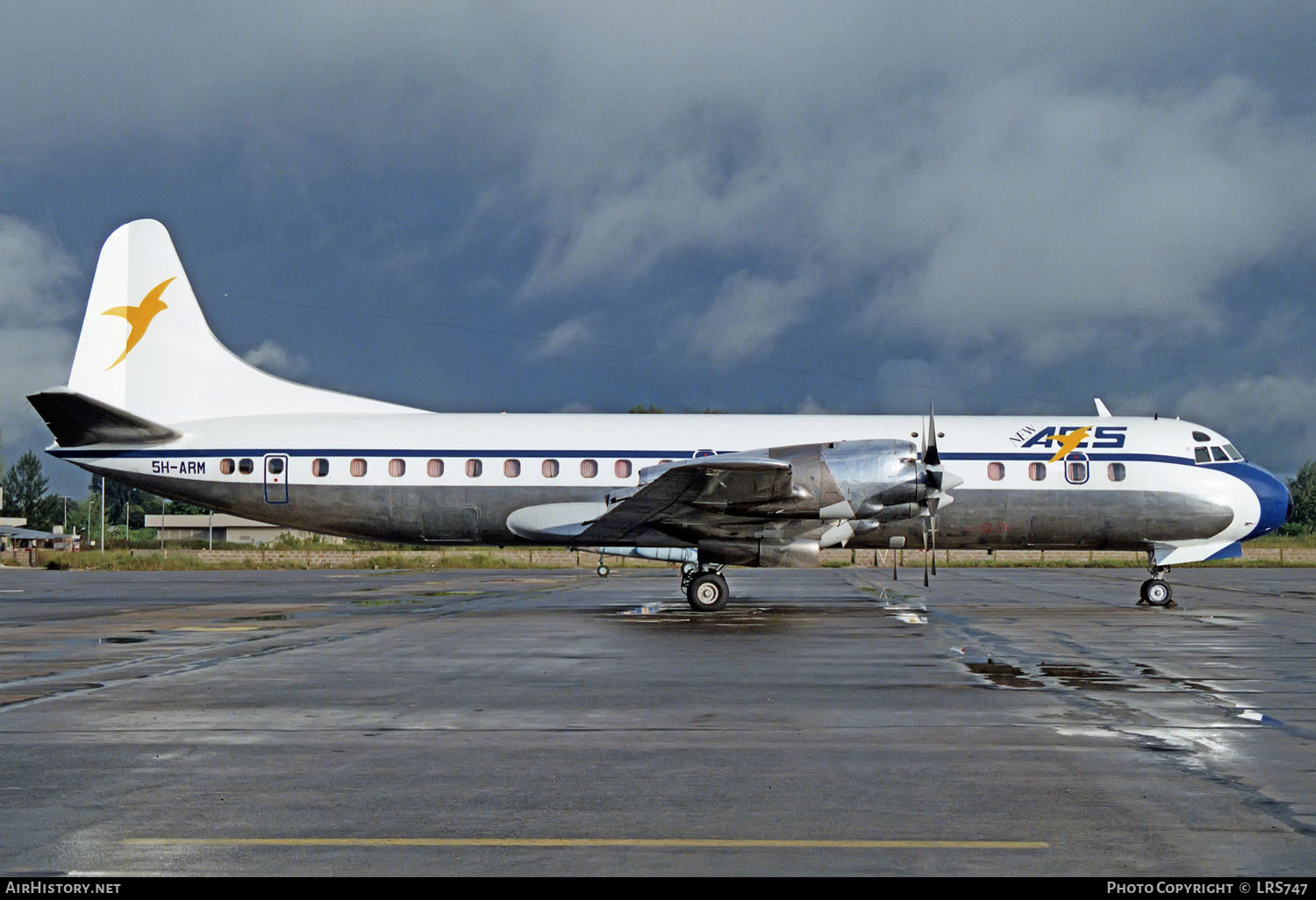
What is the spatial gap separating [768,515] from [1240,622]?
882 cm

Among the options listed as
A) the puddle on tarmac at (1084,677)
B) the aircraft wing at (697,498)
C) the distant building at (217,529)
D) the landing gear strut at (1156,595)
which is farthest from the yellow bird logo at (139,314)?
the distant building at (217,529)

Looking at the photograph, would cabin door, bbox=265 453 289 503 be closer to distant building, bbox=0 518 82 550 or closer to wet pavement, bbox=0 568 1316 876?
wet pavement, bbox=0 568 1316 876

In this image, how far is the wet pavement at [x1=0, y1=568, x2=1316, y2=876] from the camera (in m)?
6.16

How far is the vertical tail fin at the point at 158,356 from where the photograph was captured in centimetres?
2678

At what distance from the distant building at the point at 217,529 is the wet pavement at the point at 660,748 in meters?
101

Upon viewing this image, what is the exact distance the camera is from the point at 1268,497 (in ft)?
84.9

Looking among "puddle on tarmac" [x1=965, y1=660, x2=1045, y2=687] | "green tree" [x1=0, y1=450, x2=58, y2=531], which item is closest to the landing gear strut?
"puddle on tarmac" [x1=965, y1=660, x2=1045, y2=687]

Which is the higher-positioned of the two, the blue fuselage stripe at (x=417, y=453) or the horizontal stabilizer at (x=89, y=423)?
the horizontal stabilizer at (x=89, y=423)

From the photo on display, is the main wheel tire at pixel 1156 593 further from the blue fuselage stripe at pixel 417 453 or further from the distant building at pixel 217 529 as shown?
the distant building at pixel 217 529

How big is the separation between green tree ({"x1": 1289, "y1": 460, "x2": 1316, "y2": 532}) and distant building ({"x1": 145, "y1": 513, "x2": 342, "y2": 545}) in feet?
327

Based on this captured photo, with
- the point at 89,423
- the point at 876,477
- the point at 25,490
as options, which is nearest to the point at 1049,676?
the point at 876,477

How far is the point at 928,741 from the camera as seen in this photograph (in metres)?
9.40

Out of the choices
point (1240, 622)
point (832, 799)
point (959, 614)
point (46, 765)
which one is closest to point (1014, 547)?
point (959, 614)

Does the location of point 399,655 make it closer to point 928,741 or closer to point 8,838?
point 928,741
